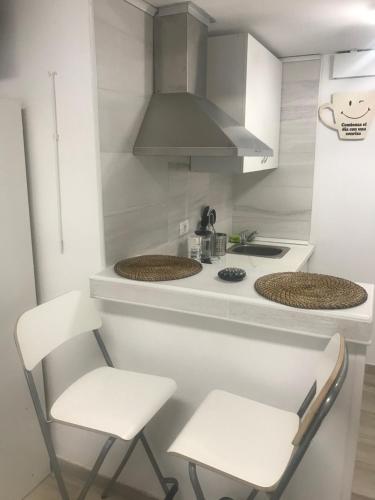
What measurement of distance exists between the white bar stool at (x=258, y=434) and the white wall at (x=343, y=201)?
5.53 feet

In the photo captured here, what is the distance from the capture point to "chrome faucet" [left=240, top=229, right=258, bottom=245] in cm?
300

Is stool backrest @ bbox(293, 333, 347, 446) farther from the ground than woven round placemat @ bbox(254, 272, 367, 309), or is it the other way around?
woven round placemat @ bbox(254, 272, 367, 309)

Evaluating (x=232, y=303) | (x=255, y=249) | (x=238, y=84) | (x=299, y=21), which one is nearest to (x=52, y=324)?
(x=232, y=303)

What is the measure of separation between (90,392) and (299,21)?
190 centimetres

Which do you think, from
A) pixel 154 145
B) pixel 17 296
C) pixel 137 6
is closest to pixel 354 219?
pixel 154 145

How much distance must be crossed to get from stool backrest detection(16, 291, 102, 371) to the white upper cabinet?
104 cm

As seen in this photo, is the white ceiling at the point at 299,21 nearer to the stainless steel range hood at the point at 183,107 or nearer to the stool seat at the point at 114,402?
the stainless steel range hood at the point at 183,107

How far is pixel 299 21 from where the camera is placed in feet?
6.69

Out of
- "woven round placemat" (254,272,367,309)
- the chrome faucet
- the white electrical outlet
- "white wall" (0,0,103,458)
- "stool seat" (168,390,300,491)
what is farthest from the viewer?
the chrome faucet

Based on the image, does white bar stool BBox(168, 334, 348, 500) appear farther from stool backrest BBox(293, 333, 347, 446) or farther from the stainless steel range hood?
the stainless steel range hood

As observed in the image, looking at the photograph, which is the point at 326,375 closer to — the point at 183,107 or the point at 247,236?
the point at 183,107

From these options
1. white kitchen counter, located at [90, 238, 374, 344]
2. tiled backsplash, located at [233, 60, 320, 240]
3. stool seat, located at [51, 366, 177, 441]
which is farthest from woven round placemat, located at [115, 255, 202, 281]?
tiled backsplash, located at [233, 60, 320, 240]

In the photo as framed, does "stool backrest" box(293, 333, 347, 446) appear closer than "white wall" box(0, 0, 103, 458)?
Yes

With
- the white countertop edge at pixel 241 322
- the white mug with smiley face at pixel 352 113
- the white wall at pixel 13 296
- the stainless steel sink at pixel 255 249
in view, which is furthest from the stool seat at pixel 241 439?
the white mug with smiley face at pixel 352 113
